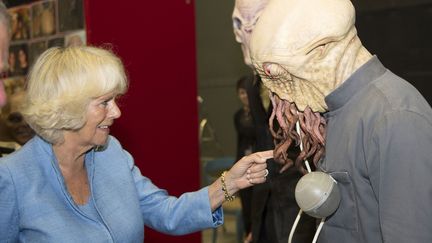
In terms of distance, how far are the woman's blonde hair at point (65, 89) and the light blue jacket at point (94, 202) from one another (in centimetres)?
8

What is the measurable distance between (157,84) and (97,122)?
1.13 metres

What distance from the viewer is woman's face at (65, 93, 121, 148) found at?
1.52 metres

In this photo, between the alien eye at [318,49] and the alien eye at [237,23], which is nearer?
the alien eye at [318,49]

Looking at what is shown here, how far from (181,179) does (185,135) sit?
24cm

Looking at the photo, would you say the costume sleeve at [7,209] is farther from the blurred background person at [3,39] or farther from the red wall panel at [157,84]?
the red wall panel at [157,84]

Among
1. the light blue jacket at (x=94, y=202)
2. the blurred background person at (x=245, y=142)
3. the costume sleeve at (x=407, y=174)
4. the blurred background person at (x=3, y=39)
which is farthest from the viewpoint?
the blurred background person at (x=245, y=142)

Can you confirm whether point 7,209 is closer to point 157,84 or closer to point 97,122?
point 97,122

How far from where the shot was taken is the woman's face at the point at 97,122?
152 centimetres

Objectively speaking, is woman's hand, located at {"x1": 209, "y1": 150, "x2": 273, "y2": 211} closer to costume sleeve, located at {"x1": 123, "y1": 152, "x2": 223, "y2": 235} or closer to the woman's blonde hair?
costume sleeve, located at {"x1": 123, "y1": 152, "x2": 223, "y2": 235}

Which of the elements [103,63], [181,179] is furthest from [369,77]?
[181,179]

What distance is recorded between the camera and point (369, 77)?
97 cm

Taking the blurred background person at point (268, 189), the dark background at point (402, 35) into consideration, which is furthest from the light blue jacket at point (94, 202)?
the dark background at point (402, 35)

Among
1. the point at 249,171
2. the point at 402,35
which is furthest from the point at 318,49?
the point at 402,35

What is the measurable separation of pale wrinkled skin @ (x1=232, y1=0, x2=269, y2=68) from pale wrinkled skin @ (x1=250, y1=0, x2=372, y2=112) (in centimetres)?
38
